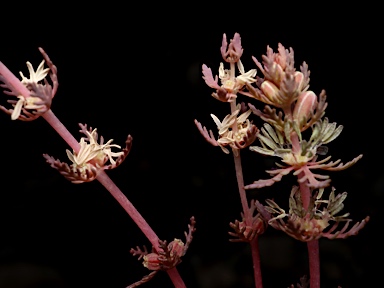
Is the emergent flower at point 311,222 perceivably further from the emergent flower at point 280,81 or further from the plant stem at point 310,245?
the emergent flower at point 280,81

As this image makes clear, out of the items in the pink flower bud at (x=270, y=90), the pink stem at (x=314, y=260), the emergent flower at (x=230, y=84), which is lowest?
the pink stem at (x=314, y=260)

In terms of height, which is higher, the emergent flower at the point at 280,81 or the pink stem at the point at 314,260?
the emergent flower at the point at 280,81

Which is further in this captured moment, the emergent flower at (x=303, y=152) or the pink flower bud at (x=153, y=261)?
the pink flower bud at (x=153, y=261)

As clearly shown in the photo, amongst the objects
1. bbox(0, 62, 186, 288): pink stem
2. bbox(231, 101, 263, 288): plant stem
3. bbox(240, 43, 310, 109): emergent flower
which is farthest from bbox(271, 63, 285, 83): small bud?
bbox(0, 62, 186, 288): pink stem

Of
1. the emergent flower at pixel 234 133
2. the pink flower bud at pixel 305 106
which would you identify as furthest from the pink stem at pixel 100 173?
the pink flower bud at pixel 305 106

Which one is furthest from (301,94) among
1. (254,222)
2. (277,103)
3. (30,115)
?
(30,115)

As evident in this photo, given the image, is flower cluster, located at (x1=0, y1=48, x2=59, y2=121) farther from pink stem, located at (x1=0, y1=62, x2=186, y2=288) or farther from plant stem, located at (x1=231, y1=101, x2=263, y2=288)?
plant stem, located at (x1=231, y1=101, x2=263, y2=288)

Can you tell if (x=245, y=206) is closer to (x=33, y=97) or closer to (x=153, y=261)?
(x=153, y=261)
